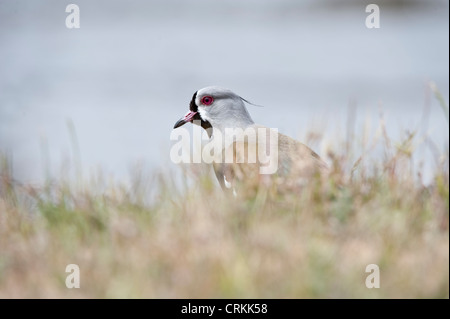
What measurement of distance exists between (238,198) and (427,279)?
113 centimetres

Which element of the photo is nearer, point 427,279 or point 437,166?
point 427,279

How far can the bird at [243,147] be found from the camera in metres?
4.48

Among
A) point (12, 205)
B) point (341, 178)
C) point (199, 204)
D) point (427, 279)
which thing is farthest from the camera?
point (12, 205)

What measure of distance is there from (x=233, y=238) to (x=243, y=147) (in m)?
1.56

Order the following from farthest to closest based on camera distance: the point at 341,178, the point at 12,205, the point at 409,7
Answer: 1. the point at 409,7
2. the point at 12,205
3. the point at 341,178

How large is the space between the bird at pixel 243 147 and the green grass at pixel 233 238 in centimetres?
17

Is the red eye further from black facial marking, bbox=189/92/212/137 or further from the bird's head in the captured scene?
black facial marking, bbox=189/92/212/137

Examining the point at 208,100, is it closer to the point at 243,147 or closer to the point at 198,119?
the point at 198,119

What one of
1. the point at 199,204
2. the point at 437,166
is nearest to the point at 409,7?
the point at 437,166

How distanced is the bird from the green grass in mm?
171

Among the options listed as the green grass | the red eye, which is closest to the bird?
the red eye

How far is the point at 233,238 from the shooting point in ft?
12.3

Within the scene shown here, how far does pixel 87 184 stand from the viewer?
15.4ft

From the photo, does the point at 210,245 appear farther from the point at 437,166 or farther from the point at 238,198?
the point at 437,166
